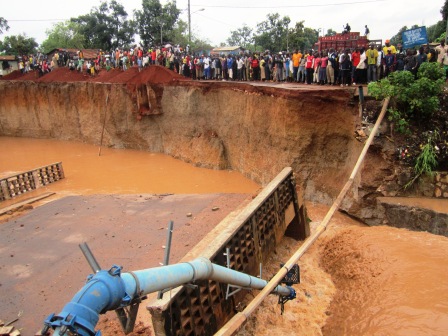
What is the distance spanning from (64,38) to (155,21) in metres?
21.3

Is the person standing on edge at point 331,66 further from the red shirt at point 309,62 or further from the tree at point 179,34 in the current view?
the tree at point 179,34

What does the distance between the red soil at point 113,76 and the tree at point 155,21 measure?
1358 centimetres

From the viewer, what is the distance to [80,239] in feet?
27.6

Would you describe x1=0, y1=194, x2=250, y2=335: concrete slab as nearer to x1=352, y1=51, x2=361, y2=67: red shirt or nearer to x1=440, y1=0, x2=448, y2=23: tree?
x1=352, y1=51, x2=361, y2=67: red shirt

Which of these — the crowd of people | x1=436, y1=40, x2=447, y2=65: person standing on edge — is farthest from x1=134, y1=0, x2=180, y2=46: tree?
x1=436, y1=40, x2=447, y2=65: person standing on edge

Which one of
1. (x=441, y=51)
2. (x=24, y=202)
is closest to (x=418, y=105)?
(x=441, y=51)

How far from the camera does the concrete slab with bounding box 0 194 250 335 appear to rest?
6172 millimetres

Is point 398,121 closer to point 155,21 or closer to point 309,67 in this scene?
point 309,67

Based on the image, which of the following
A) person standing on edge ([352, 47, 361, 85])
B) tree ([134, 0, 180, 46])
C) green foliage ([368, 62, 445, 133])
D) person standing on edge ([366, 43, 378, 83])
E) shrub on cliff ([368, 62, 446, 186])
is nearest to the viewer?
shrub on cliff ([368, 62, 446, 186])

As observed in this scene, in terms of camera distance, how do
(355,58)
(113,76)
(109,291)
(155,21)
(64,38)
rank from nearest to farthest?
(109,291) → (355,58) → (113,76) → (155,21) → (64,38)

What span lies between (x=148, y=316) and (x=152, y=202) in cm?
592

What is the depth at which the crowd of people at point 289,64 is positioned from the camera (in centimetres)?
1196

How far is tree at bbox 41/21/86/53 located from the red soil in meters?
15.8

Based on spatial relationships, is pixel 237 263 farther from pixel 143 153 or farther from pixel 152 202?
pixel 143 153
